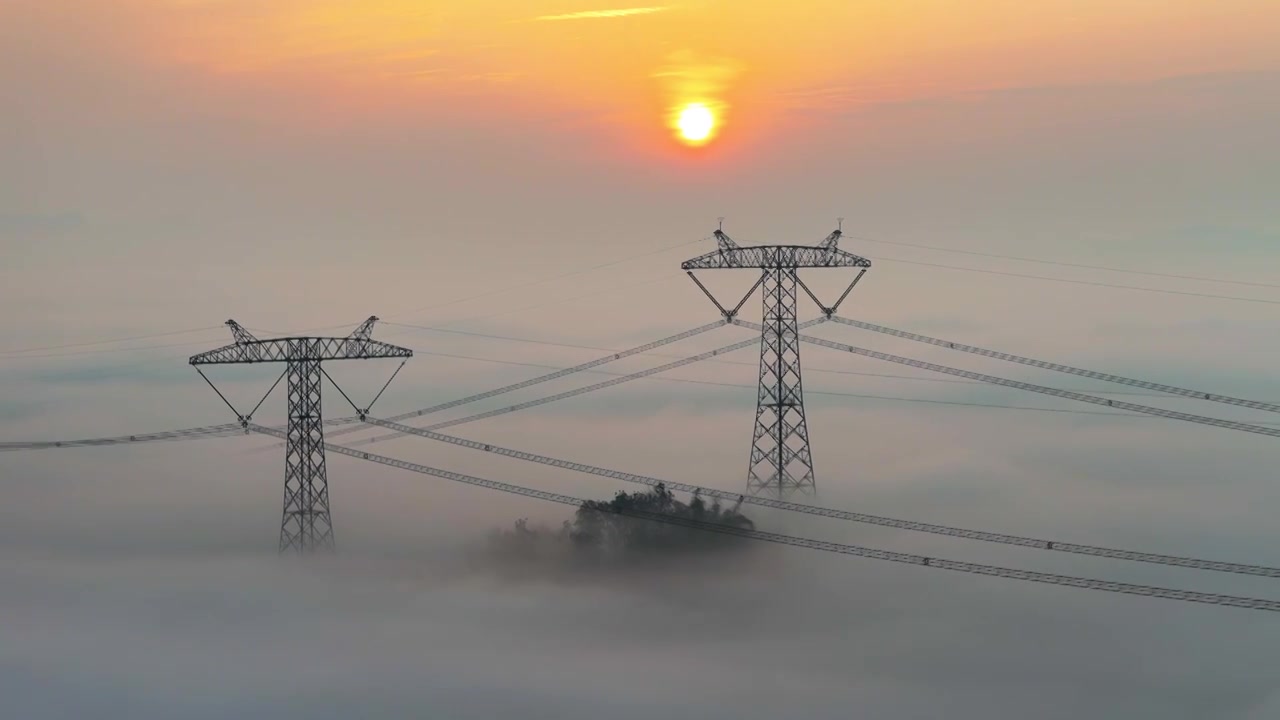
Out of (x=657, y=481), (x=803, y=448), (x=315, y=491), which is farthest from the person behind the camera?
(x=657, y=481)

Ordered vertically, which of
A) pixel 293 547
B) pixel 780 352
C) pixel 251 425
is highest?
pixel 780 352

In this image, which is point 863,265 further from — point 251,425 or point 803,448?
point 251,425

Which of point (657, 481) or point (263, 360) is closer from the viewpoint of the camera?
point (263, 360)

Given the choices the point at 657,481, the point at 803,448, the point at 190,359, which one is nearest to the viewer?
the point at 190,359

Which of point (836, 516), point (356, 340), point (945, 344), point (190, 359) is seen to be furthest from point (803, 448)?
point (190, 359)

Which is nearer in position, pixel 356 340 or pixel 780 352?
pixel 356 340

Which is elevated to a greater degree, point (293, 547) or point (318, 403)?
point (318, 403)

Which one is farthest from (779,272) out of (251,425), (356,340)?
(251,425)

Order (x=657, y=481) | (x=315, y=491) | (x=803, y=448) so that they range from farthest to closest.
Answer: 1. (x=657, y=481)
2. (x=803, y=448)
3. (x=315, y=491)

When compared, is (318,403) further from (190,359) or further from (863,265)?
(863,265)
